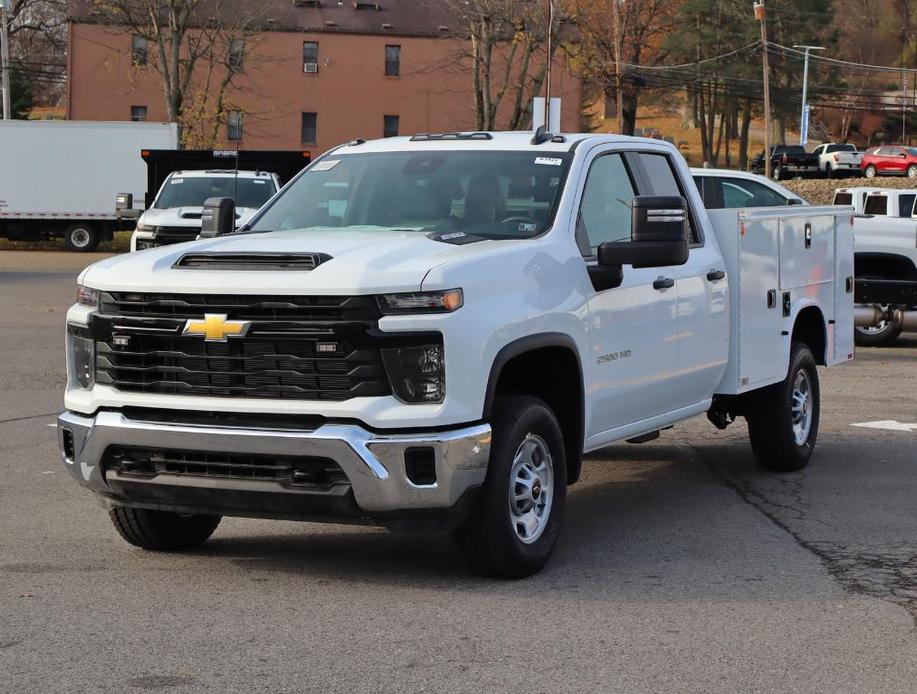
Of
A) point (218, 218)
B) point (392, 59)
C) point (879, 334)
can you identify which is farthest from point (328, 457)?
point (392, 59)

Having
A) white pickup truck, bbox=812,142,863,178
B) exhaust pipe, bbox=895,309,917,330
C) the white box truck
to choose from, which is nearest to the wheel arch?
exhaust pipe, bbox=895,309,917,330

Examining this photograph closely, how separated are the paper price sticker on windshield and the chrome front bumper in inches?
91.0

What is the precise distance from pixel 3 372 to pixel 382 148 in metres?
7.90

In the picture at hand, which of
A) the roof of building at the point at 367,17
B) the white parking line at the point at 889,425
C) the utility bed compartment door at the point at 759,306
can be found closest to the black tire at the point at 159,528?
the utility bed compartment door at the point at 759,306

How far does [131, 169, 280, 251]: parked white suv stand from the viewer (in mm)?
23094

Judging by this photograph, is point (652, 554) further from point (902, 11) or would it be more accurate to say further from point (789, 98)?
point (902, 11)

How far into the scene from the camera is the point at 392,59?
3091 inches

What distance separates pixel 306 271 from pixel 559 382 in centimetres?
154

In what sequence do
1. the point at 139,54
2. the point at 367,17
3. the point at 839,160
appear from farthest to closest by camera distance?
the point at 367,17, the point at 839,160, the point at 139,54

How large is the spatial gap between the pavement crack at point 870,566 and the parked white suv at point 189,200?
52.7 feet

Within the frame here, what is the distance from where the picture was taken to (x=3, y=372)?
→ 1490 cm

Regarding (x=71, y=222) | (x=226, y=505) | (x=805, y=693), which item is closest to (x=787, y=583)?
(x=805, y=693)

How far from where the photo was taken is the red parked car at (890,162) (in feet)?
238

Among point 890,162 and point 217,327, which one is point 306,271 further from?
point 890,162
